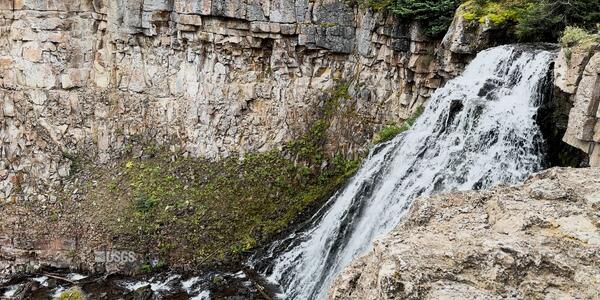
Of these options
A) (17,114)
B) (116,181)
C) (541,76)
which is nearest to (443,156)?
(541,76)

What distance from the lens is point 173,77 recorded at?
22.1m

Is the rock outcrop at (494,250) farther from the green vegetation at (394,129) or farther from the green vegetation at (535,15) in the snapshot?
the green vegetation at (394,129)

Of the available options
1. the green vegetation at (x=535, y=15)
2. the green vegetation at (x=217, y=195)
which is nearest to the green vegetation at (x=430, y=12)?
the green vegetation at (x=535, y=15)

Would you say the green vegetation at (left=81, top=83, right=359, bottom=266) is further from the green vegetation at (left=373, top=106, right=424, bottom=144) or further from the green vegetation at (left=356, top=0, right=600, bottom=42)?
the green vegetation at (left=356, top=0, right=600, bottom=42)

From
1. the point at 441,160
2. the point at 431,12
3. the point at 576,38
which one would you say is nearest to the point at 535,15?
the point at 576,38

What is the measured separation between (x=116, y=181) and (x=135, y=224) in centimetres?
257

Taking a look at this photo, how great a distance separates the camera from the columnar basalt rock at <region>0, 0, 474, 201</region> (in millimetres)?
20328

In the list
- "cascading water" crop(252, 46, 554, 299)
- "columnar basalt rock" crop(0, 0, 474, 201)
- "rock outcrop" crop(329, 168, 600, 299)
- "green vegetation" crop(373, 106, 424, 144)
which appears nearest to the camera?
"rock outcrop" crop(329, 168, 600, 299)

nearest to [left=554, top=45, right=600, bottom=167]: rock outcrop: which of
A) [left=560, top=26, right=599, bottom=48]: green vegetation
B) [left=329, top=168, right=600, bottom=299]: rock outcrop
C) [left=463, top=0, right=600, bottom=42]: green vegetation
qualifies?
[left=560, top=26, right=599, bottom=48]: green vegetation

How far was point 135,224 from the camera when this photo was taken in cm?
1992

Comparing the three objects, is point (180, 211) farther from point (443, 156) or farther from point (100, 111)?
point (443, 156)

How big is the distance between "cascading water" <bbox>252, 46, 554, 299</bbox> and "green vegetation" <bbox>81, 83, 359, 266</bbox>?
2.12 m

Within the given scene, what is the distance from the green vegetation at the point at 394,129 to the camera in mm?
17500

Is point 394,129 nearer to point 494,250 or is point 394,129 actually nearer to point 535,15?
Answer: point 535,15
